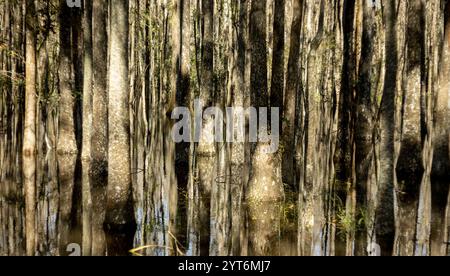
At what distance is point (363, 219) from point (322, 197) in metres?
1.52

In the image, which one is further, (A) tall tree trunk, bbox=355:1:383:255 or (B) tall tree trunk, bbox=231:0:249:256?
(B) tall tree trunk, bbox=231:0:249:256

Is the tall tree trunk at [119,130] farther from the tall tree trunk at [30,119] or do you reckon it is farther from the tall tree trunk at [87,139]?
the tall tree trunk at [30,119]

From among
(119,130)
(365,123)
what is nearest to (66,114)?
(119,130)

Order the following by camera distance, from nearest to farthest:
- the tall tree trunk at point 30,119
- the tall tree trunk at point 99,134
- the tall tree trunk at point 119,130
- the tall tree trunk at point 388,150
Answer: the tall tree trunk at point 119,130
the tall tree trunk at point 388,150
the tall tree trunk at point 99,134
the tall tree trunk at point 30,119

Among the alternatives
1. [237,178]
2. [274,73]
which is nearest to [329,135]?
[237,178]

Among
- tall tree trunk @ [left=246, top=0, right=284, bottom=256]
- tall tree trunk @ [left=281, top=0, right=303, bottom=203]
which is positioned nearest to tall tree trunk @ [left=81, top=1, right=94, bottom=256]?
tall tree trunk @ [left=246, top=0, right=284, bottom=256]

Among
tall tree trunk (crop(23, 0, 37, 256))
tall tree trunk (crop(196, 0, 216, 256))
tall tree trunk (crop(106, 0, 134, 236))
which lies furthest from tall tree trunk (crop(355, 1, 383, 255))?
tall tree trunk (crop(23, 0, 37, 256))

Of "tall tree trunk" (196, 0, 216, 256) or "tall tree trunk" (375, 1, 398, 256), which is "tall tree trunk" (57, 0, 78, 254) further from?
"tall tree trunk" (375, 1, 398, 256)

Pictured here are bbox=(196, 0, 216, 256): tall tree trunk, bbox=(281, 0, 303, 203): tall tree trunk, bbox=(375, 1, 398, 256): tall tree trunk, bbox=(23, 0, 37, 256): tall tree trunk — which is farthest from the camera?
bbox=(281, 0, 303, 203): tall tree trunk

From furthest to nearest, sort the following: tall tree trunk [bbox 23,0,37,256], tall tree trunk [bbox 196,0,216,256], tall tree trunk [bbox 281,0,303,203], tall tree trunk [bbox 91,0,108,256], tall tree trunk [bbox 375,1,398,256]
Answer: tall tree trunk [bbox 281,0,303,203] < tall tree trunk [bbox 196,0,216,256] < tall tree trunk [bbox 23,0,37,256] < tall tree trunk [bbox 91,0,108,256] < tall tree trunk [bbox 375,1,398,256]

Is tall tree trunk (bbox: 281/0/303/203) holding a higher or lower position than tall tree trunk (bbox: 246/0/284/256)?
higher

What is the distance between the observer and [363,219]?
557cm

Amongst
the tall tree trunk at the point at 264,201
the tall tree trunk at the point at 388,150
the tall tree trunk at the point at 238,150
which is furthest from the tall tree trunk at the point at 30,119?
the tall tree trunk at the point at 388,150

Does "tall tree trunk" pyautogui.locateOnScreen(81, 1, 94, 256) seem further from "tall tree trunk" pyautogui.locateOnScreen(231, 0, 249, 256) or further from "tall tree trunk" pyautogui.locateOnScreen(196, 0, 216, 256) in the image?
"tall tree trunk" pyautogui.locateOnScreen(231, 0, 249, 256)
